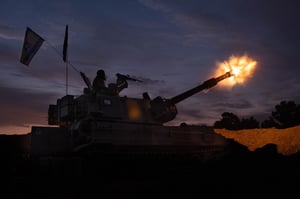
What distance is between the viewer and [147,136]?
48.1 feet

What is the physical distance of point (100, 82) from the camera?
17.2 meters

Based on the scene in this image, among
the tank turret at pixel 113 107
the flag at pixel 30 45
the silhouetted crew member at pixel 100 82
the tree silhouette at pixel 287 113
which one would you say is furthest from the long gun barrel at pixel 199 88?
the tree silhouette at pixel 287 113

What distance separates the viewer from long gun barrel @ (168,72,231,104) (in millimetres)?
19172

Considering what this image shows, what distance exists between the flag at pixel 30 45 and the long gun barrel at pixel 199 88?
7.61 metres

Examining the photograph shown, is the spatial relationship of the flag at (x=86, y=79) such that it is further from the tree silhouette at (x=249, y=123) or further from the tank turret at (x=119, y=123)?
the tree silhouette at (x=249, y=123)

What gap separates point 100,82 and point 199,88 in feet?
19.9

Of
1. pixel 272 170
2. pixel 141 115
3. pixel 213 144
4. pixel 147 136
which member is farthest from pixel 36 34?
pixel 272 170

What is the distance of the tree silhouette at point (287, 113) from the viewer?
50625 millimetres

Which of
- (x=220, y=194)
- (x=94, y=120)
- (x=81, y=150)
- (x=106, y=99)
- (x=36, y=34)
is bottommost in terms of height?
(x=220, y=194)

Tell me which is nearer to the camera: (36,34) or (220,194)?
(220,194)

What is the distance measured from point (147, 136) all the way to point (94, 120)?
2.31m

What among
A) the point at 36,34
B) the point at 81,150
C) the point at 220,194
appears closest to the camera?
the point at 220,194

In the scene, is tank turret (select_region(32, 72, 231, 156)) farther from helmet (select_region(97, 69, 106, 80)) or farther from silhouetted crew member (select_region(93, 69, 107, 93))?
helmet (select_region(97, 69, 106, 80))

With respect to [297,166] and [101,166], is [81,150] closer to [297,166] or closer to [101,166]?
[101,166]
